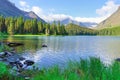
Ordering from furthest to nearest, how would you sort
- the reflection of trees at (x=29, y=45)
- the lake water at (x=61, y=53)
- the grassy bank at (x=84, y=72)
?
the reflection of trees at (x=29, y=45) → the lake water at (x=61, y=53) → the grassy bank at (x=84, y=72)

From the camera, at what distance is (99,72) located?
1084 centimetres

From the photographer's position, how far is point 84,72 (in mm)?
11586

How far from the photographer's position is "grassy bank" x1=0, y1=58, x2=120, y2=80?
905 centimetres

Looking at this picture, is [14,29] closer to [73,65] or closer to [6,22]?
[6,22]

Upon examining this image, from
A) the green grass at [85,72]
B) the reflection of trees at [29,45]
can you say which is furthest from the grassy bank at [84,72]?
the reflection of trees at [29,45]

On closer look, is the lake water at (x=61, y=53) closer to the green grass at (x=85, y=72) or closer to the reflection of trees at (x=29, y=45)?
the reflection of trees at (x=29, y=45)

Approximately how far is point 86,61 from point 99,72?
61.0 inches

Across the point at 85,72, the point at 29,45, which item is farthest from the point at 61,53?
the point at 85,72

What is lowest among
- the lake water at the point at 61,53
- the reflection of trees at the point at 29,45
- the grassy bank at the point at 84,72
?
the lake water at the point at 61,53

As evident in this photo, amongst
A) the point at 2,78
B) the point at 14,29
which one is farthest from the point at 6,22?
the point at 2,78

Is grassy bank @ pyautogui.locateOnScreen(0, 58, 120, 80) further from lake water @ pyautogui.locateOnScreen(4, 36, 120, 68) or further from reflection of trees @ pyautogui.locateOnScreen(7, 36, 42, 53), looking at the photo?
reflection of trees @ pyautogui.locateOnScreen(7, 36, 42, 53)

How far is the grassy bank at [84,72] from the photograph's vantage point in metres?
9.05

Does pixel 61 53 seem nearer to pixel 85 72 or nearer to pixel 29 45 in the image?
pixel 29 45

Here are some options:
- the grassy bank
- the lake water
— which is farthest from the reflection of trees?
the grassy bank
